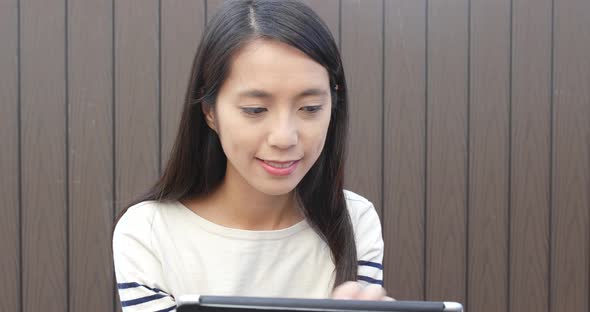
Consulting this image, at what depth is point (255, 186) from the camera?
1241 mm

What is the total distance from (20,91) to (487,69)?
60.0 inches

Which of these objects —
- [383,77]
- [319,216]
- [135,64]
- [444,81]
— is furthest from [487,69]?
[319,216]

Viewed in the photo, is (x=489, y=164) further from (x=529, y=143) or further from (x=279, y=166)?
(x=279, y=166)

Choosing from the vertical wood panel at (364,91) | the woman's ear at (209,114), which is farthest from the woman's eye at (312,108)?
the vertical wood panel at (364,91)

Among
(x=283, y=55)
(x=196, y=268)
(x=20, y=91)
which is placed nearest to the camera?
(x=283, y=55)

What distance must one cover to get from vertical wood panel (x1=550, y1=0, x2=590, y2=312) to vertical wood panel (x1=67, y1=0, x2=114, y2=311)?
1467 mm

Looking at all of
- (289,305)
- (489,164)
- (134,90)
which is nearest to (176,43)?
(134,90)

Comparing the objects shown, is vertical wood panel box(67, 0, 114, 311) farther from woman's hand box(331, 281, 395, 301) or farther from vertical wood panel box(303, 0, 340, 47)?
woman's hand box(331, 281, 395, 301)

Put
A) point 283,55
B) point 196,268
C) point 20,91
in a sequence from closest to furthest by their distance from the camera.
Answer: point 283,55 < point 196,268 < point 20,91

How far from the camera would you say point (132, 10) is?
8.18 ft

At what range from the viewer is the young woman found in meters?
1.18

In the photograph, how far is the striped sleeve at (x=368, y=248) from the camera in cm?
144

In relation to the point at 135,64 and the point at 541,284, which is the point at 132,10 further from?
the point at 541,284

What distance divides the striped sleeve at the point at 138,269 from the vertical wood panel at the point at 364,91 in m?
1.25
